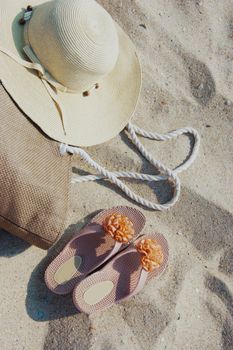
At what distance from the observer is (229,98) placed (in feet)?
6.48

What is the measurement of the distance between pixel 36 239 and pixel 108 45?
54cm

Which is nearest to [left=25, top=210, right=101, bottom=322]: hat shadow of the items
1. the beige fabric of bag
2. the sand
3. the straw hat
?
the sand

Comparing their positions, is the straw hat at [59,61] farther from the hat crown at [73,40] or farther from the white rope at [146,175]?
the white rope at [146,175]

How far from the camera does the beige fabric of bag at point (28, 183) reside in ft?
4.49

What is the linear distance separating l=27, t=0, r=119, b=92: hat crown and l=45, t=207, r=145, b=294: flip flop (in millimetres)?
406

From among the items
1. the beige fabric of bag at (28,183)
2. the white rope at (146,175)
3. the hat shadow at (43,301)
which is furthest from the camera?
the white rope at (146,175)

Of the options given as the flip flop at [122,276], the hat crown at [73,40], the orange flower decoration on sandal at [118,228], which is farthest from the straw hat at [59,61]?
the flip flop at [122,276]

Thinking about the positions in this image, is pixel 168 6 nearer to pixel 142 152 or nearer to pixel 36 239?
pixel 142 152

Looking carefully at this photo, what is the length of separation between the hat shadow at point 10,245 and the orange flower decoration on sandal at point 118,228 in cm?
23

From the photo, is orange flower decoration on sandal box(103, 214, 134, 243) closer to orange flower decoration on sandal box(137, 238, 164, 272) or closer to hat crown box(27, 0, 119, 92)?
orange flower decoration on sandal box(137, 238, 164, 272)

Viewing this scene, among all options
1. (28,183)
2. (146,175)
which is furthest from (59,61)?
(146,175)

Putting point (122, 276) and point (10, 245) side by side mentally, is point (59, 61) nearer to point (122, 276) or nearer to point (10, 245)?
point (10, 245)

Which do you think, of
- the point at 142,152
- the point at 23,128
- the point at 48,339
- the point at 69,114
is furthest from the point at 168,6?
the point at 48,339

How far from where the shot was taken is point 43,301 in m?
1.50
